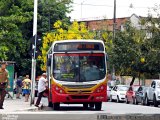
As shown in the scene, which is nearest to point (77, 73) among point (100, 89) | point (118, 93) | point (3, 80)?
point (100, 89)

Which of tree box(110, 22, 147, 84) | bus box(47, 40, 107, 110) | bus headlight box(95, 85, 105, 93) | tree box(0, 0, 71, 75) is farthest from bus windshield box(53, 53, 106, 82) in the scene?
tree box(110, 22, 147, 84)

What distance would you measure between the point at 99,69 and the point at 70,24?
47.5m

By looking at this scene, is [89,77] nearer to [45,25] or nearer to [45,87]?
[45,87]

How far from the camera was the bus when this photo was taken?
2542 cm

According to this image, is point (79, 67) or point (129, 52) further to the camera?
point (129, 52)

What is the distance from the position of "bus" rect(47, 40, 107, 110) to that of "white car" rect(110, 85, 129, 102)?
72.8ft

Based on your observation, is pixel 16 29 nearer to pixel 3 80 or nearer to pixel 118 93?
pixel 118 93

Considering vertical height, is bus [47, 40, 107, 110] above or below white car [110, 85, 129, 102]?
above

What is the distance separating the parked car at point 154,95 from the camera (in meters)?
36.2

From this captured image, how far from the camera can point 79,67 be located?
25594mm

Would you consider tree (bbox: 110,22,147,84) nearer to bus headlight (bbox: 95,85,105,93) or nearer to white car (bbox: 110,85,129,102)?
white car (bbox: 110,85,129,102)

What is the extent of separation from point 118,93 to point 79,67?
23185 millimetres

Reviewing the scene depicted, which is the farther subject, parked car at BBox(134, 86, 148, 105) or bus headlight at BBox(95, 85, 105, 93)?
parked car at BBox(134, 86, 148, 105)

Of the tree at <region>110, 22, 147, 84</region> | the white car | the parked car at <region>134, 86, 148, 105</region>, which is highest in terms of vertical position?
the tree at <region>110, 22, 147, 84</region>
